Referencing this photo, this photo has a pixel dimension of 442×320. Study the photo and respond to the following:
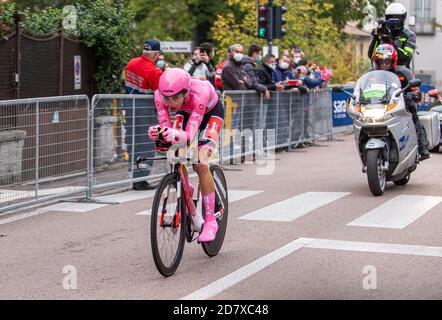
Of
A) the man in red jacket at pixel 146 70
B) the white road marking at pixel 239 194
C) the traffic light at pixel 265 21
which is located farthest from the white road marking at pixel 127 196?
the traffic light at pixel 265 21

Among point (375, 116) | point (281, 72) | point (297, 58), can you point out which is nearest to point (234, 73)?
point (281, 72)

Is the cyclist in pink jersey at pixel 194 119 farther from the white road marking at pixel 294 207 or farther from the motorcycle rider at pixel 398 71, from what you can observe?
the motorcycle rider at pixel 398 71

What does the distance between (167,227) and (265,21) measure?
1715 cm

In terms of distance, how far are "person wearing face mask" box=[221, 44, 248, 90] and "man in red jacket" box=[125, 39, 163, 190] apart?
3.95 meters

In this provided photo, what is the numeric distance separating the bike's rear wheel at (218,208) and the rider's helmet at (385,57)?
5.08 metres

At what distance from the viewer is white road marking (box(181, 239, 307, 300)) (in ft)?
22.5

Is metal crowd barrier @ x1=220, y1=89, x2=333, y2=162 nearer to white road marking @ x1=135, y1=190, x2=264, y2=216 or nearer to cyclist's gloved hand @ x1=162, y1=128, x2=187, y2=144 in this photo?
white road marking @ x1=135, y1=190, x2=264, y2=216

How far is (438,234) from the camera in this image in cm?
936

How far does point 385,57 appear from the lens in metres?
12.8

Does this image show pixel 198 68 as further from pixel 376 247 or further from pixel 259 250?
pixel 376 247

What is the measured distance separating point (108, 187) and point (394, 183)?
13.4 ft

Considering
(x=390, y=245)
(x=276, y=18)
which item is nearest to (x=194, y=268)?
(x=390, y=245)

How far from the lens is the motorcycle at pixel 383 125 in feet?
40.1

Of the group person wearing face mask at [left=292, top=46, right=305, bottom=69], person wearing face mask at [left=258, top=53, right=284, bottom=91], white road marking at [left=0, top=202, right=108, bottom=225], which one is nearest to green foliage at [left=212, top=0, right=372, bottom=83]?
person wearing face mask at [left=292, top=46, right=305, bottom=69]
